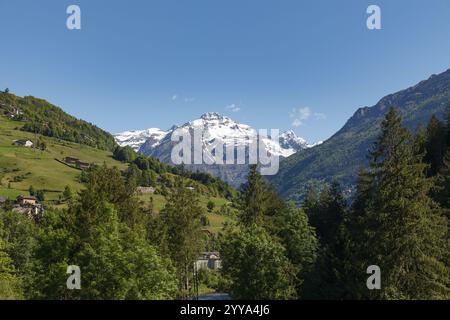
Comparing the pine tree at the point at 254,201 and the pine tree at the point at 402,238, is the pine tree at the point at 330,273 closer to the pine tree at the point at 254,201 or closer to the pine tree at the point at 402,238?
the pine tree at the point at 402,238

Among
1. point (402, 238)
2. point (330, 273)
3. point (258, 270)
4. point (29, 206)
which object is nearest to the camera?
point (402, 238)

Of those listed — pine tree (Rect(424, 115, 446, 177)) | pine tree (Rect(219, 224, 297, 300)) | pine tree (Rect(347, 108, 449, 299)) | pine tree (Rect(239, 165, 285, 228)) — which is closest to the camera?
pine tree (Rect(347, 108, 449, 299))

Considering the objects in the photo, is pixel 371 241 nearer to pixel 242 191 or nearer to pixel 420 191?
pixel 420 191

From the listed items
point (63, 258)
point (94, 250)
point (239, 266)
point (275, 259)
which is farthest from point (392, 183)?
point (63, 258)

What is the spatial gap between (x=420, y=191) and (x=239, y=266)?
21.9 meters

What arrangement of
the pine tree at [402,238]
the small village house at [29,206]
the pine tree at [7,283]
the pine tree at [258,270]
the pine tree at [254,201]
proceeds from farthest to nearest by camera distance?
the small village house at [29,206], the pine tree at [254,201], the pine tree at [258,270], the pine tree at [402,238], the pine tree at [7,283]

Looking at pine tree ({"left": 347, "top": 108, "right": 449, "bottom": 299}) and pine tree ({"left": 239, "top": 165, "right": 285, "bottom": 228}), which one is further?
pine tree ({"left": 239, "top": 165, "right": 285, "bottom": 228})

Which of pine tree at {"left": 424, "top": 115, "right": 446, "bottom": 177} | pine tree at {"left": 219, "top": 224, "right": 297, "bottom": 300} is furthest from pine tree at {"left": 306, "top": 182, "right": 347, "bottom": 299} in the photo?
pine tree at {"left": 424, "top": 115, "right": 446, "bottom": 177}

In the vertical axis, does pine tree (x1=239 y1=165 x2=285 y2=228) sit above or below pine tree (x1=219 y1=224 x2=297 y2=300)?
above

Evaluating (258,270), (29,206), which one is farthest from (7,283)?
(29,206)

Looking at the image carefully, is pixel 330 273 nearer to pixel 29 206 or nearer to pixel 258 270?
pixel 258 270

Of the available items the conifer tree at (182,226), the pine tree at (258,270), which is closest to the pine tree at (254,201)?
the conifer tree at (182,226)

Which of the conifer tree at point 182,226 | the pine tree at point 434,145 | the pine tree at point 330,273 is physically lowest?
the pine tree at point 330,273

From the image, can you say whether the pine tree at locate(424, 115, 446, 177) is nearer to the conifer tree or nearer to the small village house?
the conifer tree
